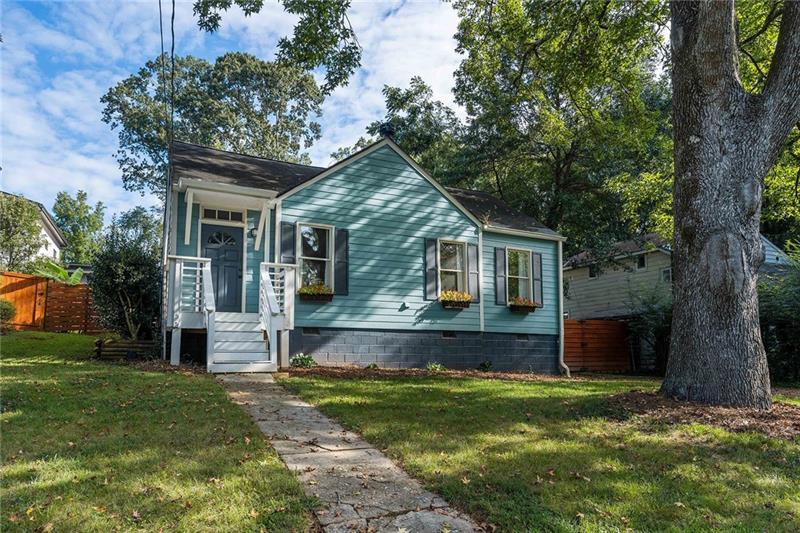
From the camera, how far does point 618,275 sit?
22.0 meters

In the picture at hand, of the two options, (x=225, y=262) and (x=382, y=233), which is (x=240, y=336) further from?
(x=382, y=233)

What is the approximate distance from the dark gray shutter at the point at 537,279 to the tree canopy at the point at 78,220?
35326 millimetres

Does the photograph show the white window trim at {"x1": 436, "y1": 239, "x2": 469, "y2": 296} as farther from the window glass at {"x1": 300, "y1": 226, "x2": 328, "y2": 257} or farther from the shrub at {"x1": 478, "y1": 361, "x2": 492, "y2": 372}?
the window glass at {"x1": 300, "y1": 226, "x2": 328, "y2": 257}

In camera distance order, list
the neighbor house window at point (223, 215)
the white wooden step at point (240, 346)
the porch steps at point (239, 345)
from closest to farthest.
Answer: the porch steps at point (239, 345) < the white wooden step at point (240, 346) < the neighbor house window at point (223, 215)

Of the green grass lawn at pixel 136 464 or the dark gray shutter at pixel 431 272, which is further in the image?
the dark gray shutter at pixel 431 272

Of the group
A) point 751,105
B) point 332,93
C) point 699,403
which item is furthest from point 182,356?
point 751,105

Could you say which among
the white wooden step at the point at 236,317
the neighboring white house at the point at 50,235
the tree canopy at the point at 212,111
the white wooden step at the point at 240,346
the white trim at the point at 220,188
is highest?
the tree canopy at the point at 212,111

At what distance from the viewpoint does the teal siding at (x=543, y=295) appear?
12570mm

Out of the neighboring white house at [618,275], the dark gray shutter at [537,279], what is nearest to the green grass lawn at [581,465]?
the dark gray shutter at [537,279]

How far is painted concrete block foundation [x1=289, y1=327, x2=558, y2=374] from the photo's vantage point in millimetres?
10273

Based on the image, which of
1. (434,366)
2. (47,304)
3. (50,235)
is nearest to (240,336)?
(434,366)

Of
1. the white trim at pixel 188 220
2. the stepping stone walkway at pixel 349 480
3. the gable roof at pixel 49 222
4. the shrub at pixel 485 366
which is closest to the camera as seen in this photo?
the stepping stone walkway at pixel 349 480

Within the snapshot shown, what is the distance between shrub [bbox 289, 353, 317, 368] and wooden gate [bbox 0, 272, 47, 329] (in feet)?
35.5

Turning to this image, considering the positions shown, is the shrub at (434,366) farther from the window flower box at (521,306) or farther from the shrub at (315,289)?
the shrub at (315,289)
